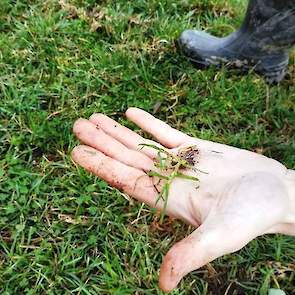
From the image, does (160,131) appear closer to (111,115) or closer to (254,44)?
(111,115)

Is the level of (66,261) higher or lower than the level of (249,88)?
lower

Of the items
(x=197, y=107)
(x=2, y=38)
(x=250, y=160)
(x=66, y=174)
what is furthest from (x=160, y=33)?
(x=250, y=160)

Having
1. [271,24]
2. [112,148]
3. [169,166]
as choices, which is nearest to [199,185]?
[169,166]

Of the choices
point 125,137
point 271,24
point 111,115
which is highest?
point 271,24

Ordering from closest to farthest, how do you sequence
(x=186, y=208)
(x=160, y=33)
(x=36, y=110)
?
(x=186, y=208), (x=36, y=110), (x=160, y=33)

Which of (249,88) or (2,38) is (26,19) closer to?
(2,38)

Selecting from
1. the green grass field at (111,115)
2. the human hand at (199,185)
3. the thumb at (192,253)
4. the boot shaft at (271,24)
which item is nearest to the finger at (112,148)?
the human hand at (199,185)

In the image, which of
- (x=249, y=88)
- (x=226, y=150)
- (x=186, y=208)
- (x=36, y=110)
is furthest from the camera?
(x=249, y=88)

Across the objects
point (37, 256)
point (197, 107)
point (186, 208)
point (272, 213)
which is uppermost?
point (272, 213)
